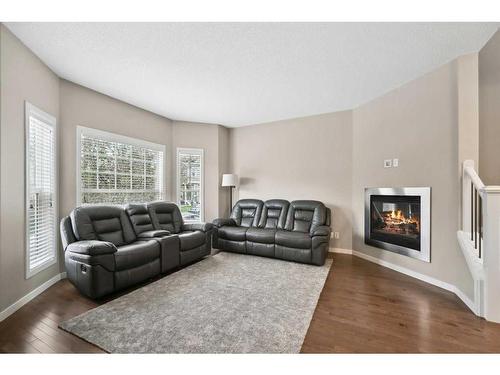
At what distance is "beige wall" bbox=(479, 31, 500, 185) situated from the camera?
279 cm

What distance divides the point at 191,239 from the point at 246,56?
8.77 ft

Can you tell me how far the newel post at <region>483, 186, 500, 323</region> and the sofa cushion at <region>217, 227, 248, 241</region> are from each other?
3.07 meters

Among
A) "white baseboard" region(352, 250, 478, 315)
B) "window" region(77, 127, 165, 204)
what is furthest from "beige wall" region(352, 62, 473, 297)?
"window" region(77, 127, 165, 204)

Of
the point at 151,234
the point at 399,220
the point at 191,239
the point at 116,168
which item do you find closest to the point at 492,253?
the point at 399,220

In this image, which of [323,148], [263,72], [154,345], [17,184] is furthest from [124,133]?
[323,148]

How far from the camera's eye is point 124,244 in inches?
124

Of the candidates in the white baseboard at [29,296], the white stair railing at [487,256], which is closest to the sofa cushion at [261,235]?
the white stair railing at [487,256]

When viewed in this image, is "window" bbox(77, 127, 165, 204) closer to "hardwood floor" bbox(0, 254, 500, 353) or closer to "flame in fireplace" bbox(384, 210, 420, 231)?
"hardwood floor" bbox(0, 254, 500, 353)

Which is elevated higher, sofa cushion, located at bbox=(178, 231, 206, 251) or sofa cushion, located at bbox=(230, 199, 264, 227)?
sofa cushion, located at bbox=(230, 199, 264, 227)

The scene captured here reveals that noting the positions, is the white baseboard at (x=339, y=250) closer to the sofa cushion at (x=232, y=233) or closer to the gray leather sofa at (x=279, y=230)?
the gray leather sofa at (x=279, y=230)

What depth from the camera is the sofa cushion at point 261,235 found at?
382 cm

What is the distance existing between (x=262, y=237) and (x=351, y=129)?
2646 mm

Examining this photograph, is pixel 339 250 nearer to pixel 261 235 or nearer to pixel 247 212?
pixel 261 235

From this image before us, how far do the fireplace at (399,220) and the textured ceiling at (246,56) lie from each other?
161 centimetres
